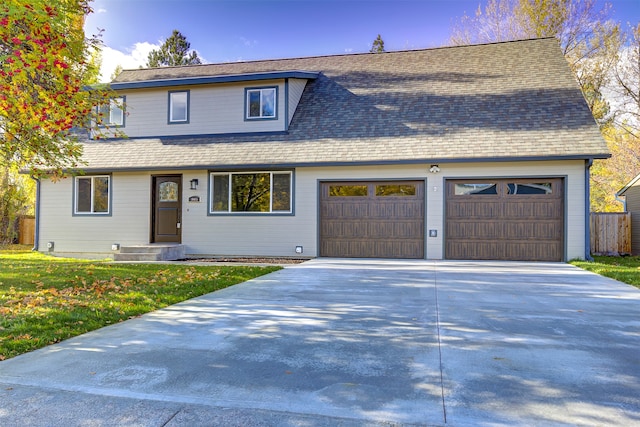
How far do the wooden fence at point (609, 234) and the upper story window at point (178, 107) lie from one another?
12.5 meters

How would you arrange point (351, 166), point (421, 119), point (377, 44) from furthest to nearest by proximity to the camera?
point (377, 44) → point (421, 119) → point (351, 166)

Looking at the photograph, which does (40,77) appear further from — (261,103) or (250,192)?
(261,103)

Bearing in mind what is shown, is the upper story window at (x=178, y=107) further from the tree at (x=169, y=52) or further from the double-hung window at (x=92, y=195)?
the tree at (x=169, y=52)

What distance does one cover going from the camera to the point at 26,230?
15.0 m

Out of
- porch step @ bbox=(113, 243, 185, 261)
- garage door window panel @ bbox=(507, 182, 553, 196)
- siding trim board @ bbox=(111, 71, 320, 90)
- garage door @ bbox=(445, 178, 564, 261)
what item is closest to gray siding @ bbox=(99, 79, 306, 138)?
siding trim board @ bbox=(111, 71, 320, 90)

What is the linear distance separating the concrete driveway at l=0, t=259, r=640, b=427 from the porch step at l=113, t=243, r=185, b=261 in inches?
231

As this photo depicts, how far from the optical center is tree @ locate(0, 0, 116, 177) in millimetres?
4688

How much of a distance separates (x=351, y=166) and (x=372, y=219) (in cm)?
144


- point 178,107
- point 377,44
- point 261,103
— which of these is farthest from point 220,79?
point 377,44

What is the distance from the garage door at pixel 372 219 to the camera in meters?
10.6

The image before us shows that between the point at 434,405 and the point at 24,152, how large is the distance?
7.67 m

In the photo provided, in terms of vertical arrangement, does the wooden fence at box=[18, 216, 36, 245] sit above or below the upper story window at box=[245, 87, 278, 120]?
below

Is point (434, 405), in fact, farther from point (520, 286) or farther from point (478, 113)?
point (478, 113)

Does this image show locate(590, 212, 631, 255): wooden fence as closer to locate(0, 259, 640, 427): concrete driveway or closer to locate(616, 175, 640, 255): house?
locate(616, 175, 640, 255): house
